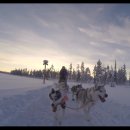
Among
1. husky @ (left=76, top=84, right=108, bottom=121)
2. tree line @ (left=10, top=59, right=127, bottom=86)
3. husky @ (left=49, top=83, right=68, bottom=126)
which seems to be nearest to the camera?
husky @ (left=49, top=83, right=68, bottom=126)

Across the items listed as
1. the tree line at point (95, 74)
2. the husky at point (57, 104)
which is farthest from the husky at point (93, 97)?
the tree line at point (95, 74)

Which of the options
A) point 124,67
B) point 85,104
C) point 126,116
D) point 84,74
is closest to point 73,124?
point 85,104

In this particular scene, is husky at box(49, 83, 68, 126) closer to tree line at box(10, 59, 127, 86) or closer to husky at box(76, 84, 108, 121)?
husky at box(76, 84, 108, 121)

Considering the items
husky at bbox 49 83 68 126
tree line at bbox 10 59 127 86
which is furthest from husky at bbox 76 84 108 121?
tree line at bbox 10 59 127 86

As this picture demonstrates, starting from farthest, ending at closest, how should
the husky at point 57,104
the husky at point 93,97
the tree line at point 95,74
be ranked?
the tree line at point 95,74 → the husky at point 93,97 → the husky at point 57,104

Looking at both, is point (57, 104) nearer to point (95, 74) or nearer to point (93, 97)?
point (93, 97)

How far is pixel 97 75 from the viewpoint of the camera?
122m

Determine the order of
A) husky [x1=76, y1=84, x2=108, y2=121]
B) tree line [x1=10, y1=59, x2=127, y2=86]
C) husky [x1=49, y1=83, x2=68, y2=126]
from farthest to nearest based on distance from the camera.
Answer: tree line [x1=10, y1=59, x2=127, y2=86] < husky [x1=76, y1=84, x2=108, y2=121] < husky [x1=49, y1=83, x2=68, y2=126]

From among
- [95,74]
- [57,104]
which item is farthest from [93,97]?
[95,74]

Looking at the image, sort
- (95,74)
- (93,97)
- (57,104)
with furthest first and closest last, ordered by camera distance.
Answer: (95,74) → (93,97) → (57,104)

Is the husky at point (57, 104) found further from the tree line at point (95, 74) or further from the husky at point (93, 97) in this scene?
the tree line at point (95, 74)
